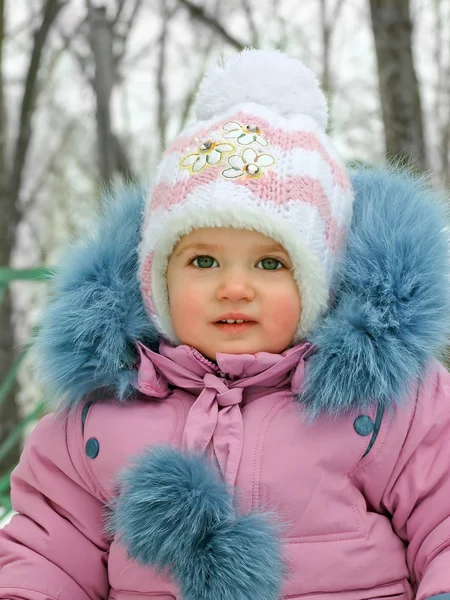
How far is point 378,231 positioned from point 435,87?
25.5ft

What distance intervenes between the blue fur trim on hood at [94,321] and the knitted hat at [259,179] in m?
0.06

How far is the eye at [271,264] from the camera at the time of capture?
1.55 m

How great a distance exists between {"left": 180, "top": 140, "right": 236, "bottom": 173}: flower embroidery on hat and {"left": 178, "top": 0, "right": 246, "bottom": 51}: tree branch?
4.09 metres

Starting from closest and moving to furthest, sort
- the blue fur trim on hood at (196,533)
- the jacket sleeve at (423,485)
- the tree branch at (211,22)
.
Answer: the blue fur trim on hood at (196,533)
the jacket sleeve at (423,485)
the tree branch at (211,22)

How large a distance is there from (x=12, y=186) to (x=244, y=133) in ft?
18.0

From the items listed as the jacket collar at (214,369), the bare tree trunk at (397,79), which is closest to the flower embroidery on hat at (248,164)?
the jacket collar at (214,369)

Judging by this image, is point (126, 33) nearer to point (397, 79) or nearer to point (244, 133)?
point (397, 79)

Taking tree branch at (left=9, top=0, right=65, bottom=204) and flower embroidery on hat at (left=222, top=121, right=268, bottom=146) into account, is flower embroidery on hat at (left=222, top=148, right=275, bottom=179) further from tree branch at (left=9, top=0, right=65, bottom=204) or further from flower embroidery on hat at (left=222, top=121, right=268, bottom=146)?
tree branch at (left=9, top=0, right=65, bottom=204)

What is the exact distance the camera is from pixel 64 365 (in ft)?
5.36

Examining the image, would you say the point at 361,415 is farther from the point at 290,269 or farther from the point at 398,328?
the point at 290,269

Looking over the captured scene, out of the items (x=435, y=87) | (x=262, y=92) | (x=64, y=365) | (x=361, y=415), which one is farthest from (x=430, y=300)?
(x=435, y=87)

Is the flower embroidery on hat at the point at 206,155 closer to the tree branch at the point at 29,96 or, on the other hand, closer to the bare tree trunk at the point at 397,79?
the bare tree trunk at the point at 397,79

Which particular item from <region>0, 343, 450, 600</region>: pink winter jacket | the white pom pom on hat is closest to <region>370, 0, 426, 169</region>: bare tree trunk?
the white pom pom on hat

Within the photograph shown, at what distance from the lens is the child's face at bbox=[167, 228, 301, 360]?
1522 mm
